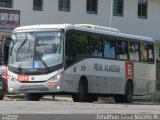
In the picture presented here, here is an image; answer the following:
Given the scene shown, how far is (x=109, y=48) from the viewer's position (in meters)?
24.0

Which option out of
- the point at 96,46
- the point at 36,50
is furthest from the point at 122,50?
the point at 36,50

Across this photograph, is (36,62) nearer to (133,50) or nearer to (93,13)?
(133,50)

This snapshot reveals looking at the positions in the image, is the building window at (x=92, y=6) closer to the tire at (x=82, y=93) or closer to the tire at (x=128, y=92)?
the tire at (x=128, y=92)

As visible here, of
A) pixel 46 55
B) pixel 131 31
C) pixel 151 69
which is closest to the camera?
pixel 46 55

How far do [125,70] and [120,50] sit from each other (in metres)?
1.17

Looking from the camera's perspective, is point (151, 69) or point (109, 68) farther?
point (151, 69)

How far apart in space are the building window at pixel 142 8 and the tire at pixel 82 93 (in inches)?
970

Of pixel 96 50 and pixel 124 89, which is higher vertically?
pixel 96 50

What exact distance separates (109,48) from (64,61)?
3.96m

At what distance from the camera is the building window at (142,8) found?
45.9 m

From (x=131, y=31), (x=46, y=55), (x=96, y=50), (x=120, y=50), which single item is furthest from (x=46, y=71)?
(x=131, y=31)

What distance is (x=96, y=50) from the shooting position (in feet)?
75.2

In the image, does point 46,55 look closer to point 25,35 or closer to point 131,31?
point 25,35

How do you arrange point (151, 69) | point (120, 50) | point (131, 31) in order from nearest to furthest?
point (120, 50) < point (151, 69) < point (131, 31)
